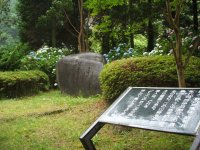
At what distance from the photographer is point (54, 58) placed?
46.4 ft

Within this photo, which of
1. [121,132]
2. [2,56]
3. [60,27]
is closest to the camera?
[121,132]

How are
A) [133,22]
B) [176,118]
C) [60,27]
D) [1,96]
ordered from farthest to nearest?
1. [60,27]
2. [1,96]
3. [133,22]
4. [176,118]

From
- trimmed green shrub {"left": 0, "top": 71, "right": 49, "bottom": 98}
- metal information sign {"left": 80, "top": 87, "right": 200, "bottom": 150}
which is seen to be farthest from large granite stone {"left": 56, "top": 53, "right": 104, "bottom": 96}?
metal information sign {"left": 80, "top": 87, "right": 200, "bottom": 150}

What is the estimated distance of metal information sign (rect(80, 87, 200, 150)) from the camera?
10.8 ft

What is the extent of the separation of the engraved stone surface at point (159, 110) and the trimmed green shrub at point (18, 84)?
6.93 m

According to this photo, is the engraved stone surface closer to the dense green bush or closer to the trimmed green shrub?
the dense green bush

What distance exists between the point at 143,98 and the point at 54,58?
10402 mm

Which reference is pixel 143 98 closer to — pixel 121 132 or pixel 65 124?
pixel 121 132

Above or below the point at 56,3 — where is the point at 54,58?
below

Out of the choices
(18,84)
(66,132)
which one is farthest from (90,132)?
(18,84)

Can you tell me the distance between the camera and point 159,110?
12.0 feet

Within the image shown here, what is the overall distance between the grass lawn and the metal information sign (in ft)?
3.72

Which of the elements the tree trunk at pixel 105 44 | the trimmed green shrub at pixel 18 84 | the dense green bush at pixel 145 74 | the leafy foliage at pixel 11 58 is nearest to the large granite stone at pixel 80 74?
the trimmed green shrub at pixel 18 84

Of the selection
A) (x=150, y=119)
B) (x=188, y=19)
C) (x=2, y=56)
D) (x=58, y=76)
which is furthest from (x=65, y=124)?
(x=188, y=19)
